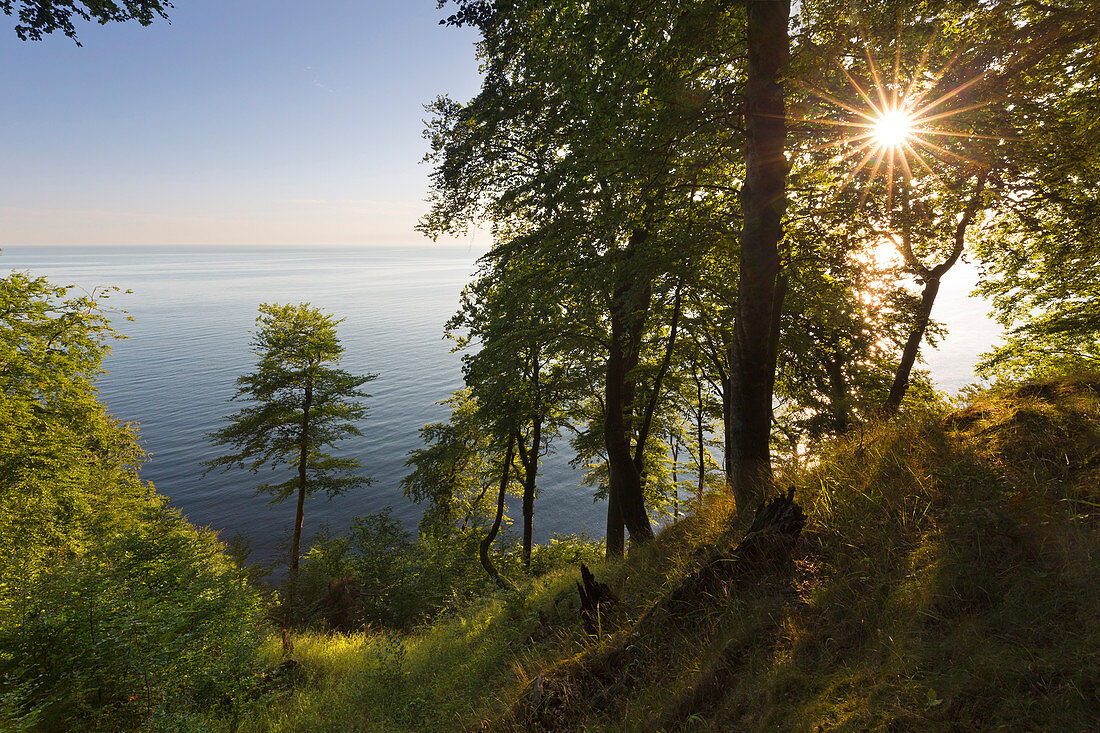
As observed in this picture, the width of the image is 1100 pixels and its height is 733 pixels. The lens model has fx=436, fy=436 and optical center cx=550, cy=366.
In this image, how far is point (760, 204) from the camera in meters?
5.70

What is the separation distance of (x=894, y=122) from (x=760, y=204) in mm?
3567

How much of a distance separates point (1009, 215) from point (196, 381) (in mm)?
73075

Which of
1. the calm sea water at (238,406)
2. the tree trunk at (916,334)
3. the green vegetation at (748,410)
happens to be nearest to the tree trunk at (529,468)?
the green vegetation at (748,410)

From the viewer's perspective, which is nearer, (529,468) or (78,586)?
(78,586)

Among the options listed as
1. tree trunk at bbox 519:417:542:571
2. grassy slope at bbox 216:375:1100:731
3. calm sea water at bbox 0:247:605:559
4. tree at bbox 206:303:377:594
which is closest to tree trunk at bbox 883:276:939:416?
grassy slope at bbox 216:375:1100:731

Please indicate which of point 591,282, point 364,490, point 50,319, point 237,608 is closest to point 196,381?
point 364,490

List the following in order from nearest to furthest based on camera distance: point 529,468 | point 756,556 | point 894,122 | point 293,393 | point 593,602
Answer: point 756,556, point 593,602, point 894,122, point 529,468, point 293,393

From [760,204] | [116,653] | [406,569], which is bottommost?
[406,569]

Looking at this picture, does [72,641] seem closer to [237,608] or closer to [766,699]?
[237,608]

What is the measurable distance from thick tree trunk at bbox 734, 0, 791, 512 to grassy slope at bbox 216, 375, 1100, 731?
144 centimetres

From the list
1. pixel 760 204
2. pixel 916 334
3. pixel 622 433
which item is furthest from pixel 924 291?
pixel 760 204

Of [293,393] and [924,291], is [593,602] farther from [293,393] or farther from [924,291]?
[293,393]

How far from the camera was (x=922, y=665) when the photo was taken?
2.96 metres

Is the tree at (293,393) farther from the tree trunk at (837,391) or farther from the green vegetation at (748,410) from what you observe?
the tree trunk at (837,391)
